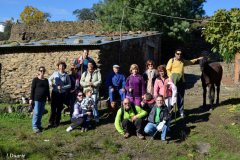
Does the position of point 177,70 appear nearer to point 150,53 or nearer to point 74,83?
point 74,83

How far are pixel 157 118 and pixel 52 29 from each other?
76.3 ft

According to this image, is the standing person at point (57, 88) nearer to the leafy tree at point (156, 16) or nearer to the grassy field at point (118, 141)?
the grassy field at point (118, 141)

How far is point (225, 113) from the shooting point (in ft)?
24.3

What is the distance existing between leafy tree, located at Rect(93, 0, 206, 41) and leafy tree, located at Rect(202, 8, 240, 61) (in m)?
10.8

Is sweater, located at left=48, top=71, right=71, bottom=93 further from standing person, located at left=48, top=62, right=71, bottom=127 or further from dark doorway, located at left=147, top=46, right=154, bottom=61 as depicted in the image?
dark doorway, located at left=147, top=46, right=154, bottom=61

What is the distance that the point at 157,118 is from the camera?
5676 mm

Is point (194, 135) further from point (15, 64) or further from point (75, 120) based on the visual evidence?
point (15, 64)

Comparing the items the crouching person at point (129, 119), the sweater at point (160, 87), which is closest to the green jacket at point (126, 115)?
the crouching person at point (129, 119)

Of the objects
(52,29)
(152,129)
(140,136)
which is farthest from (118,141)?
(52,29)

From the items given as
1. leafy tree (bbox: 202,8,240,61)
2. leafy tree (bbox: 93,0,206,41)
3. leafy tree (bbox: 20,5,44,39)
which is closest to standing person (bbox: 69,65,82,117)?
leafy tree (bbox: 202,8,240,61)

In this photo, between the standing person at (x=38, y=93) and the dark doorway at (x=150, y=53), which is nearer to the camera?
the standing person at (x=38, y=93)

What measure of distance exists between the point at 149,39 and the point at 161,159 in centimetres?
917

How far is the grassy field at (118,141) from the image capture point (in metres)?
5.06

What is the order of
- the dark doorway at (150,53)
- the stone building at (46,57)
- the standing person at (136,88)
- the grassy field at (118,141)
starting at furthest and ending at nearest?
1. the dark doorway at (150,53)
2. the stone building at (46,57)
3. the standing person at (136,88)
4. the grassy field at (118,141)
